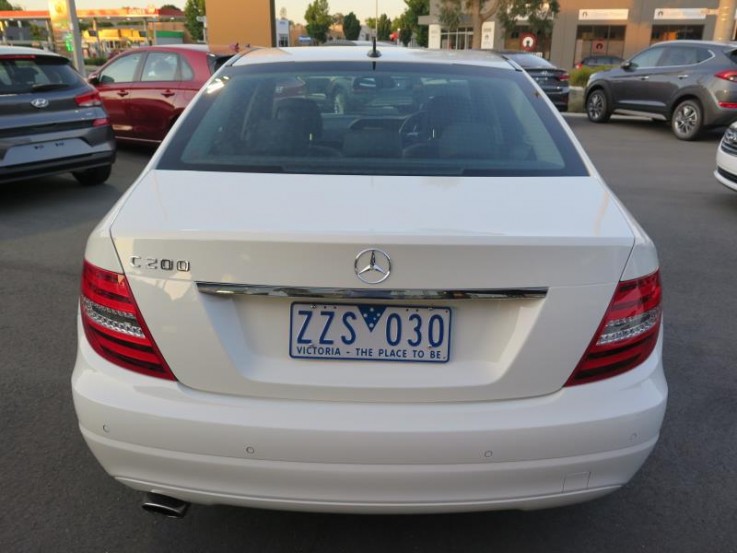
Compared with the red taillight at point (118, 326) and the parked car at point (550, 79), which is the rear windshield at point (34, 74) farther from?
the parked car at point (550, 79)

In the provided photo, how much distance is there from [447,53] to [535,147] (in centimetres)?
104

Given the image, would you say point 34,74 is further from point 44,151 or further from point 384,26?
point 384,26

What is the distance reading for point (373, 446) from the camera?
6.12 ft

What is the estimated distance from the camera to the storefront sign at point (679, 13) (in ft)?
138

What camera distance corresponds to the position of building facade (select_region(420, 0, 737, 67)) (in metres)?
42.8

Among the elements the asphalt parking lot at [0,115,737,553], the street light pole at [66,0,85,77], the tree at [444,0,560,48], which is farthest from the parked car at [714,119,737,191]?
the tree at [444,0,560,48]

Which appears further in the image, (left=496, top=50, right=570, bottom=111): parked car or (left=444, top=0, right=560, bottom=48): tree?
(left=444, top=0, right=560, bottom=48): tree

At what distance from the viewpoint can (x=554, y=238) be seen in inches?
74.2

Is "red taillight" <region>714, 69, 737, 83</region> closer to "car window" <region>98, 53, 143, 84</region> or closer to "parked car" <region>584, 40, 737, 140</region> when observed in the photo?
"parked car" <region>584, 40, 737, 140</region>

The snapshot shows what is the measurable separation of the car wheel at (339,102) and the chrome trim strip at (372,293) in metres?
1.33

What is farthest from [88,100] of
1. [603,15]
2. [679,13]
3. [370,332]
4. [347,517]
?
[679,13]

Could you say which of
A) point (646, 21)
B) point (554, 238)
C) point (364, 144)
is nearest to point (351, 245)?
point (554, 238)

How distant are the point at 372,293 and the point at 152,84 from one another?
358 inches

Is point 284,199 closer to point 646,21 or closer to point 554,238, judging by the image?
point 554,238
